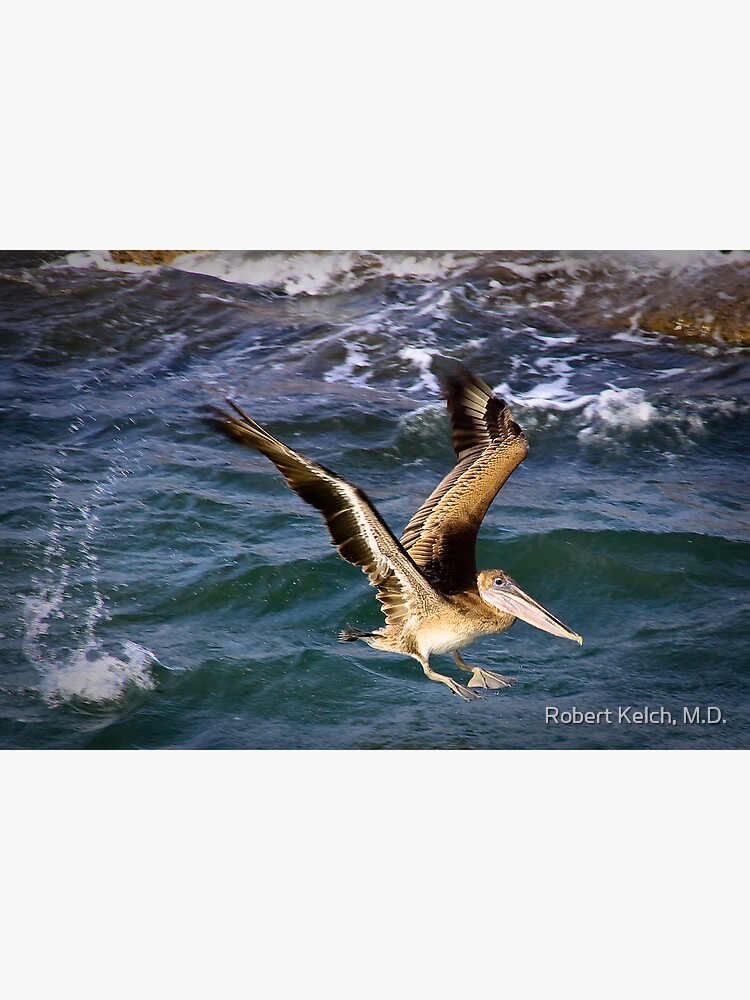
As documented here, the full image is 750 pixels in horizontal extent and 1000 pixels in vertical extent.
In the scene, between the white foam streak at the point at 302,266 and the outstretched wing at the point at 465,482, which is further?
the white foam streak at the point at 302,266

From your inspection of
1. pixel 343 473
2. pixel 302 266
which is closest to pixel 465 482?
pixel 343 473

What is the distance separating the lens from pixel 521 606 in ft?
17.8

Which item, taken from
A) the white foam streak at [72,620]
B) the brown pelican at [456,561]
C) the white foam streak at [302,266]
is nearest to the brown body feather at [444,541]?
the brown pelican at [456,561]

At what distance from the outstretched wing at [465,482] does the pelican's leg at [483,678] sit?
13.1 inches

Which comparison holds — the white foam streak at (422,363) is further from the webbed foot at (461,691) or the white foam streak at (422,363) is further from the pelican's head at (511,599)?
the webbed foot at (461,691)

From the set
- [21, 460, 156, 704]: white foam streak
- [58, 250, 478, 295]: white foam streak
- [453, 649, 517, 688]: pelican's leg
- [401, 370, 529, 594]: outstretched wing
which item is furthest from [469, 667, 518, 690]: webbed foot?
[58, 250, 478, 295]: white foam streak

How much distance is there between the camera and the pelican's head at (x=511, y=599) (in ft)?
17.7

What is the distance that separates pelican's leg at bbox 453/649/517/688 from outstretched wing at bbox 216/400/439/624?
345mm

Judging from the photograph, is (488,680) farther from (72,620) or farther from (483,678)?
(72,620)

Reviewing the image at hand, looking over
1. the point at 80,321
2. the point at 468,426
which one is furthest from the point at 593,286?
the point at 80,321

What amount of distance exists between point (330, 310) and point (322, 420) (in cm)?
47

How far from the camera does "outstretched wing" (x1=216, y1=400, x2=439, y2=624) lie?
4.92 metres

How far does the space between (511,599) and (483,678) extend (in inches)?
14.0

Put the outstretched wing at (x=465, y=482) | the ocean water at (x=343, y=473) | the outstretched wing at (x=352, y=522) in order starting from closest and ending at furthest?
the outstretched wing at (x=352, y=522) < the outstretched wing at (x=465, y=482) < the ocean water at (x=343, y=473)
